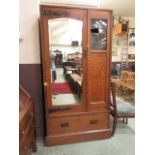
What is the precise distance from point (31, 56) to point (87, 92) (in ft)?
3.27

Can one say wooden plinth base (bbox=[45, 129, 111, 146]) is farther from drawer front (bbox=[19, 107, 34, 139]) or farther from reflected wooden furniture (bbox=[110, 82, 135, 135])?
drawer front (bbox=[19, 107, 34, 139])

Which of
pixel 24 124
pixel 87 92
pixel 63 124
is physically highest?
pixel 87 92

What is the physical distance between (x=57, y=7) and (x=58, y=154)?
1.95 meters

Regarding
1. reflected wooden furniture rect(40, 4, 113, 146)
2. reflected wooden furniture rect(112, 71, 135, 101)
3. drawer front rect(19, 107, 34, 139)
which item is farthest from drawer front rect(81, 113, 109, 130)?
reflected wooden furniture rect(112, 71, 135, 101)

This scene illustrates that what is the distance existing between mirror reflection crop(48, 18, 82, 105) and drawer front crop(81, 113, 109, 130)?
288 millimetres

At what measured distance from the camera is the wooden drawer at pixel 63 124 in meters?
2.61

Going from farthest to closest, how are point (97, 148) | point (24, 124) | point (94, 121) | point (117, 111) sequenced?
1. point (117, 111)
2. point (94, 121)
3. point (97, 148)
4. point (24, 124)

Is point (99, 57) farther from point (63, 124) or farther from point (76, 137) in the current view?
point (76, 137)

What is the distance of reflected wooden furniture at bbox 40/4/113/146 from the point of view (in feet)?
8.27

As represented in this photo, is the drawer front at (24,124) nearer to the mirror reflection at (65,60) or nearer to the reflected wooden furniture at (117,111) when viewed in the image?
the mirror reflection at (65,60)

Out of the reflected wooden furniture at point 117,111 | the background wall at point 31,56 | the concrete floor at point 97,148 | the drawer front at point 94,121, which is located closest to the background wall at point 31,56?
the background wall at point 31,56

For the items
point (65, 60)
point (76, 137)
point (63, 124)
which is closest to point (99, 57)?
point (65, 60)

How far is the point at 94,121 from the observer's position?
109 inches

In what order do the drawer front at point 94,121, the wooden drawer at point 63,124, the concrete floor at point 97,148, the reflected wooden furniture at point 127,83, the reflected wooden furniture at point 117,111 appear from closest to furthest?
the concrete floor at point 97,148 < the wooden drawer at point 63,124 < the drawer front at point 94,121 < the reflected wooden furniture at point 117,111 < the reflected wooden furniture at point 127,83
